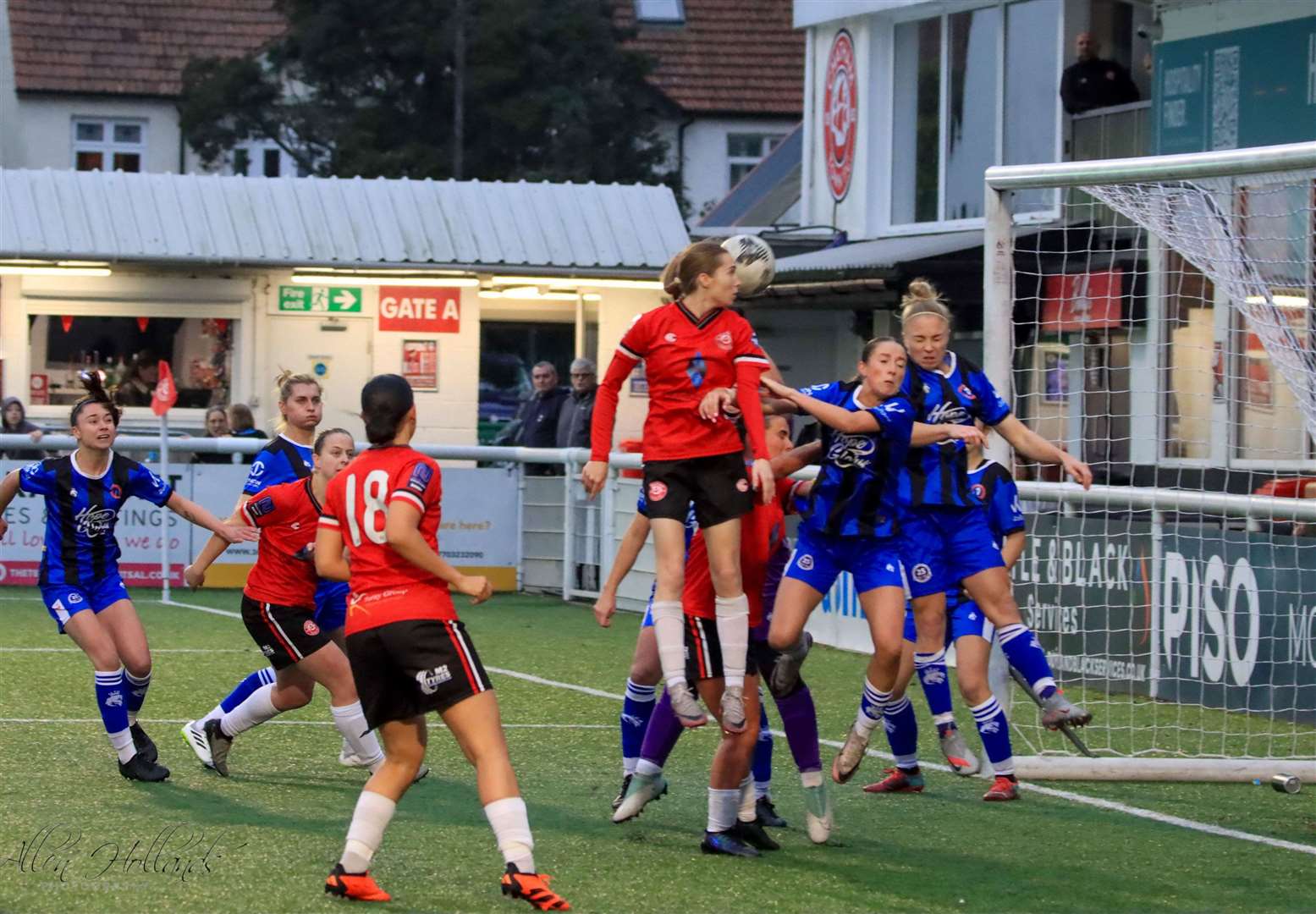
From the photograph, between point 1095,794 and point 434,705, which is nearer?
point 434,705

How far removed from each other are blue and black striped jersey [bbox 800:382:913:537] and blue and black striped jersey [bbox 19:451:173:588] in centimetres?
293

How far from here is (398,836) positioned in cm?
732

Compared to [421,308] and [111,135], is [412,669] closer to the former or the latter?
[421,308]

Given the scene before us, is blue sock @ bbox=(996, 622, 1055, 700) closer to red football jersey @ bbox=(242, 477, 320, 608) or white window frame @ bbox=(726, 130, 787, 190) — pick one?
red football jersey @ bbox=(242, 477, 320, 608)

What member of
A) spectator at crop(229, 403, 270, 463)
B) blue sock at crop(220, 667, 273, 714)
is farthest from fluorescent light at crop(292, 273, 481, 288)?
blue sock at crop(220, 667, 273, 714)

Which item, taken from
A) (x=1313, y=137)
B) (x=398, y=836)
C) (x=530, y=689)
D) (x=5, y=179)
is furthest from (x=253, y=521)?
(x=5, y=179)

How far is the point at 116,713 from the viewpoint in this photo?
8.50m

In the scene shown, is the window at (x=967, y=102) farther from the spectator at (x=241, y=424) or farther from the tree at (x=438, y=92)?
the tree at (x=438, y=92)

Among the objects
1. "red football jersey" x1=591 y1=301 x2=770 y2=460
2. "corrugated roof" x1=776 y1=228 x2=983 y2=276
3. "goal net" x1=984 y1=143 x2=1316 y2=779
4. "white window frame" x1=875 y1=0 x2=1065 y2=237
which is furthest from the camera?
"white window frame" x1=875 y1=0 x2=1065 y2=237

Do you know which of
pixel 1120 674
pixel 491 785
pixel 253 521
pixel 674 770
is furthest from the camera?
pixel 1120 674

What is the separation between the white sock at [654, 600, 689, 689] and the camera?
718 cm

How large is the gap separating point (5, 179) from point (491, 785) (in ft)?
51.0

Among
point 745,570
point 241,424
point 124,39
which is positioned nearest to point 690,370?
point 745,570

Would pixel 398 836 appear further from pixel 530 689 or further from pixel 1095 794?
pixel 530 689
